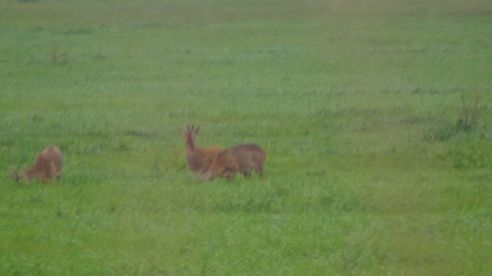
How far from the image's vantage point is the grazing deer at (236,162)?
10.9 m

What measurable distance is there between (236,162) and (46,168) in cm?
181

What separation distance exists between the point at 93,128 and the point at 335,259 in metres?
7.06

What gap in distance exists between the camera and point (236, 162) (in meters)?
11.0

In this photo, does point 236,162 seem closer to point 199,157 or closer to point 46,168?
point 199,157

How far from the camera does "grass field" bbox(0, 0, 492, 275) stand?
27.0 ft

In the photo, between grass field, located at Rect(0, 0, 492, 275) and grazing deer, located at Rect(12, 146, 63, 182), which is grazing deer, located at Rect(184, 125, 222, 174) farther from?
grazing deer, located at Rect(12, 146, 63, 182)

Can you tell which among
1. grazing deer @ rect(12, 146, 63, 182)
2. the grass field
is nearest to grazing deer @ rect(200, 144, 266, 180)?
the grass field

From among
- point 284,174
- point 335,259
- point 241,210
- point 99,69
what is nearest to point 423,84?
point 99,69

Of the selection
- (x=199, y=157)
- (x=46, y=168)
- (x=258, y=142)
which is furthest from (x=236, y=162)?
(x=258, y=142)

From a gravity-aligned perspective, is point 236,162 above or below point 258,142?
above

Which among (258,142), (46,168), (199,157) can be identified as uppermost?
(46,168)

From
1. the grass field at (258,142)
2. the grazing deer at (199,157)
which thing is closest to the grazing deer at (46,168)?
the grass field at (258,142)

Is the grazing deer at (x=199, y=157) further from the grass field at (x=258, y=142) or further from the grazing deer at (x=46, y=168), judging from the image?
the grazing deer at (x=46, y=168)

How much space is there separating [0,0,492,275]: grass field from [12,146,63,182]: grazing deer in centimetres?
16
